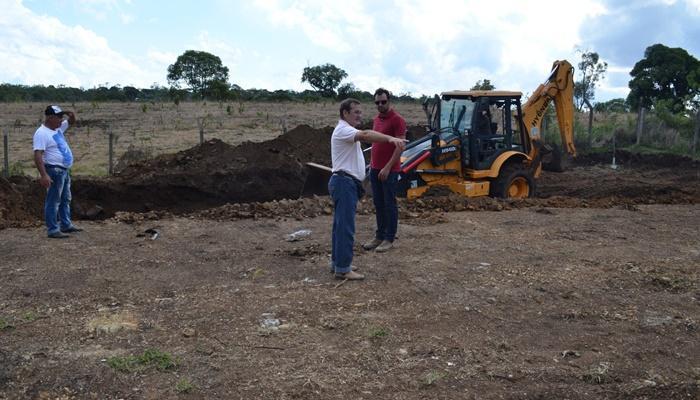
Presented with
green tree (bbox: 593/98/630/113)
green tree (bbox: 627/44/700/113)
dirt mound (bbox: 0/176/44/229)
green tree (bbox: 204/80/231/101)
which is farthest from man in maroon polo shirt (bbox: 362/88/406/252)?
green tree (bbox: 204/80/231/101)

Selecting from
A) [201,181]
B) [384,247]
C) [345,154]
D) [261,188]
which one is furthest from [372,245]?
[201,181]

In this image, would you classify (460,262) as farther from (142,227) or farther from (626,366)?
(142,227)

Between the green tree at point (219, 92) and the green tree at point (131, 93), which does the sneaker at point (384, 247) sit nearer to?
the green tree at point (219, 92)

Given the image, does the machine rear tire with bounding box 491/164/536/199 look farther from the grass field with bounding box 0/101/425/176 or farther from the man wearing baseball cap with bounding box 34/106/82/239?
the grass field with bounding box 0/101/425/176

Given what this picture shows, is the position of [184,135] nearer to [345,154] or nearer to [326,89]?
[345,154]

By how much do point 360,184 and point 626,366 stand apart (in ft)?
9.41

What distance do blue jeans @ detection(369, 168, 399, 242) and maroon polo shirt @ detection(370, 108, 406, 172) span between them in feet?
0.34

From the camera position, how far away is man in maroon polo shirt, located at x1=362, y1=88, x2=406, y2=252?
666 cm

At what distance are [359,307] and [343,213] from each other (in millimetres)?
965

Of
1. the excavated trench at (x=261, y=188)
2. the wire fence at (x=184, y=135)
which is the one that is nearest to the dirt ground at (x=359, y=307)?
the excavated trench at (x=261, y=188)

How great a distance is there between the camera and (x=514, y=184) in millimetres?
11844

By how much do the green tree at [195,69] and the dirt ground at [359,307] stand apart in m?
50.8

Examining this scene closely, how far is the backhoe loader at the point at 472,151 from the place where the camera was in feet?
35.9

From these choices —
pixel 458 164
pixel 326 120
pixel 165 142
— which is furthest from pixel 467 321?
pixel 326 120
